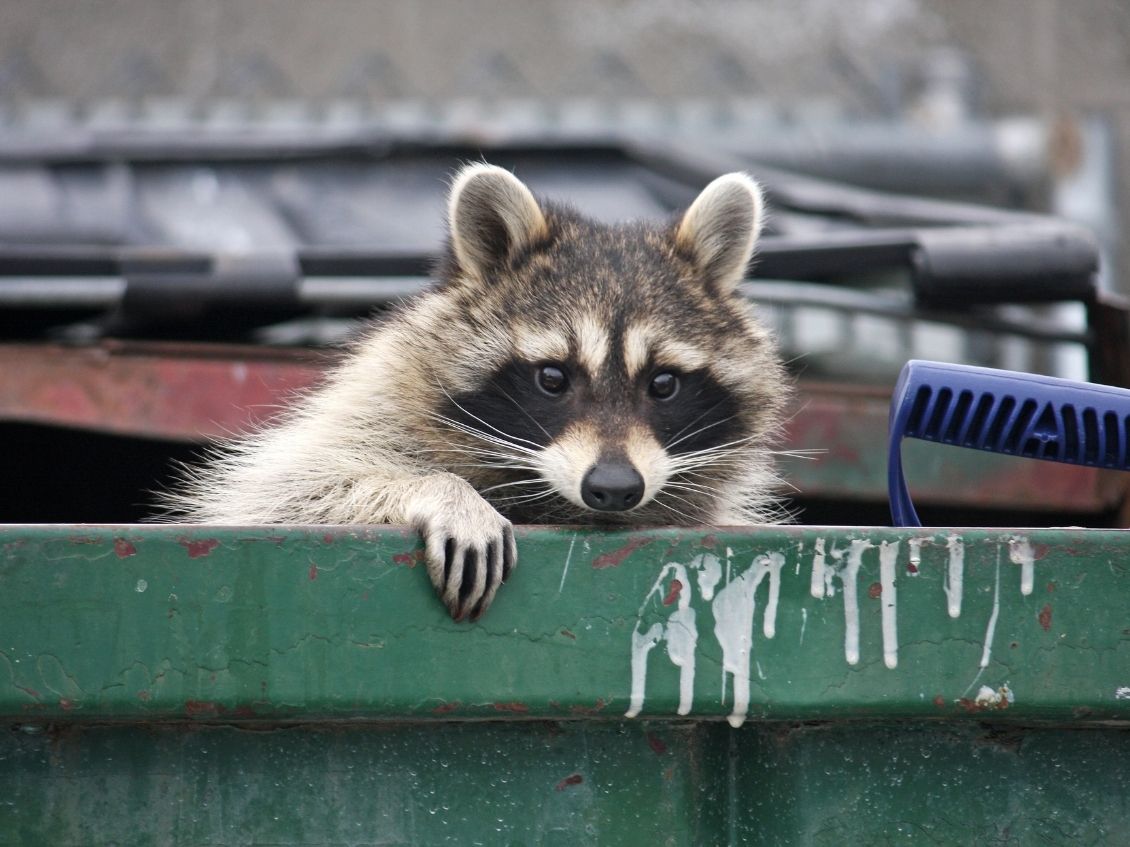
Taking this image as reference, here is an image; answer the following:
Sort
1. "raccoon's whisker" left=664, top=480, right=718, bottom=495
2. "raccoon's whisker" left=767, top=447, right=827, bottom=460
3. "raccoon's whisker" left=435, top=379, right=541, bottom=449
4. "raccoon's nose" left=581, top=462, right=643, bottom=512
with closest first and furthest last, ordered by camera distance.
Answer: "raccoon's nose" left=581, top=462, right=643, bottom=512, "raccoon's whisker" left=435, top=379, right=541, bottom=449, "raccoon's whisker" left=664, top=480, right=718, bottom=495, "raccoon's whisker" left=767, top=447, right=827, bottom=460

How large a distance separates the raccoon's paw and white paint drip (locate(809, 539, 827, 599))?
34cm

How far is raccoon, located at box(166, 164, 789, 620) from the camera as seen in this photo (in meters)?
2.23

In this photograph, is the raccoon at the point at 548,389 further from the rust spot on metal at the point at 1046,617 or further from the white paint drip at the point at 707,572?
the rust spot on metal at the point at 1046,617

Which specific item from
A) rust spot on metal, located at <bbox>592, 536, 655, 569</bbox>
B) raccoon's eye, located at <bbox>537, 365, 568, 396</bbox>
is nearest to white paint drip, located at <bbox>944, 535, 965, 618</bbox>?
rust spot on metal, located at <bbox>592, 536, 655, 569</bbox>

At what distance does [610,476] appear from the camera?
80.4 inches

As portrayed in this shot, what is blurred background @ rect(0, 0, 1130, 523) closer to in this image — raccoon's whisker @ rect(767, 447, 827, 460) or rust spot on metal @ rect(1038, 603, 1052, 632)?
raccoon's whisker @ rect(767, 447, 827, 460)

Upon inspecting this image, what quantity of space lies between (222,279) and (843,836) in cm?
193

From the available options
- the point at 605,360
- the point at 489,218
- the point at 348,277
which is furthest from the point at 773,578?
the point at 348,277

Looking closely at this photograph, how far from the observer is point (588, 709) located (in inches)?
57.2

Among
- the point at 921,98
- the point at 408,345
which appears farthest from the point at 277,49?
the point at 408,345

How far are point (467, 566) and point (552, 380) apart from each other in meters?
0.88

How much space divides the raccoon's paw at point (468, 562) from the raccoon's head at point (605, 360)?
1.61 feet

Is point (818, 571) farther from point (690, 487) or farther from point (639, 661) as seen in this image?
point (690, 487)

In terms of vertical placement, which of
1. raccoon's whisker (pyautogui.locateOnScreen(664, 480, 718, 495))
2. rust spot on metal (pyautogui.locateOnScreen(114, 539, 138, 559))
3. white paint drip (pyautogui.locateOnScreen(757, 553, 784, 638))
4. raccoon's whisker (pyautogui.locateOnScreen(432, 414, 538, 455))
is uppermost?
raccoon's whisker (pyautogui.locateOnScreen(432, 414, 538, 455))
